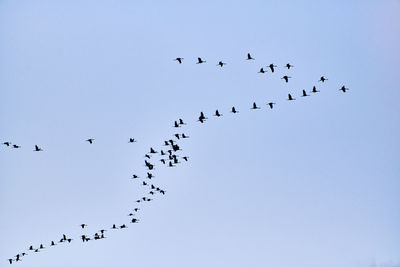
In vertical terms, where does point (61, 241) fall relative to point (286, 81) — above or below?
below

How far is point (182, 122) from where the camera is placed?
7769 centimetres

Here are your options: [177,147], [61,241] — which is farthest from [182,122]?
[61,241]

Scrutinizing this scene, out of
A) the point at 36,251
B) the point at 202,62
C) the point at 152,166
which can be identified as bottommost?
the point at 36,251

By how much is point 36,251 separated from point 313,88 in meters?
43.1

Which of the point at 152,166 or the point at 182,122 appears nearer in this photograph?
the point at 182,122

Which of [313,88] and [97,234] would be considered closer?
[313,88]

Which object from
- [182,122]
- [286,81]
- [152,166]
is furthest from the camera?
[152,166]

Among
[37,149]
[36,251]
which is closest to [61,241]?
[36,251]

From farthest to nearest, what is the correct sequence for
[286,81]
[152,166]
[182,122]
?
[152,166] → [182,122] → [286,81]

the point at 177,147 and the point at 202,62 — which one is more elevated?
the point at 202,62

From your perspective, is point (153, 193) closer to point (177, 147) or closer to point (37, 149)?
point (177, 147)

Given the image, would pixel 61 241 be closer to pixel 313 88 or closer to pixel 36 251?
pixel 36 251

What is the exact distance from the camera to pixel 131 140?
267 ft

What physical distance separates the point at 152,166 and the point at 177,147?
18.2 ft
